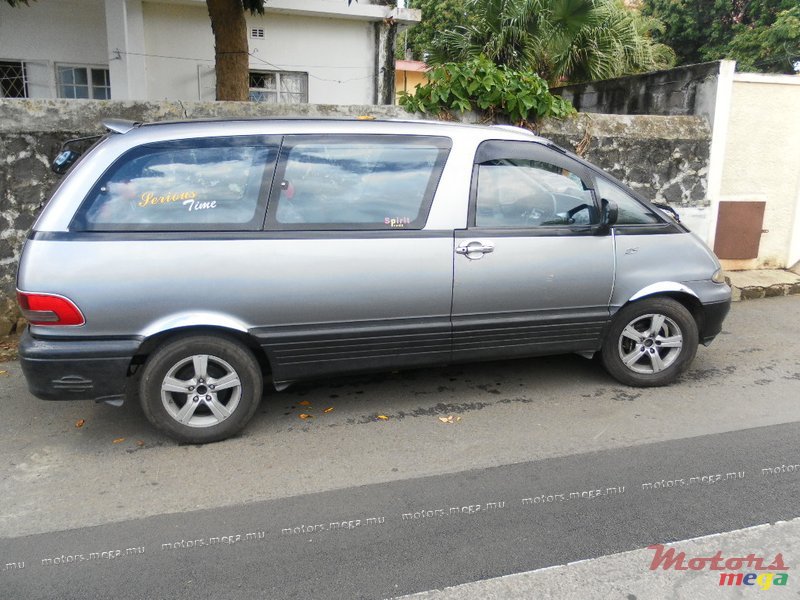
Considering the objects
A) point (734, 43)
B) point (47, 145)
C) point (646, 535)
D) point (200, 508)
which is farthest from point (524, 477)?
point (734, 43)

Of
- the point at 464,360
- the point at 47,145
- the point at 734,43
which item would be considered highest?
the point at 734,43

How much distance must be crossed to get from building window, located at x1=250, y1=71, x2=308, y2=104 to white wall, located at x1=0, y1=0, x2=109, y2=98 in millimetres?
2422

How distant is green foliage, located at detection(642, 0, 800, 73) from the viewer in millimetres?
15648

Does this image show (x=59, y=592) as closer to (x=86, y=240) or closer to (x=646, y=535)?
(x=86, y=240)

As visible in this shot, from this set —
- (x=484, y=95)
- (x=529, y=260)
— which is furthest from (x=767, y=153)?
(x=529, y=260)

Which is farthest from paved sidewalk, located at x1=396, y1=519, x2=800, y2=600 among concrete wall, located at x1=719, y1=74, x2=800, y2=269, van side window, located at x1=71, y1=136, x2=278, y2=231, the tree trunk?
the tree trunk

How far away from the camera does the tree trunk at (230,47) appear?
764 centimetres

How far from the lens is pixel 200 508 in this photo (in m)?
3.35

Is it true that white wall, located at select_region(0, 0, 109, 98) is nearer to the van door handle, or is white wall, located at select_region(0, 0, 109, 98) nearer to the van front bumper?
the van door handle

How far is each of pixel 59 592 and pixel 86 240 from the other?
1.86 m

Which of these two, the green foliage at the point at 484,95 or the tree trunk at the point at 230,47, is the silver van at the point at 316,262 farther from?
the tree trunk at the point at 230,47

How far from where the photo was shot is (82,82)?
10.9 metres

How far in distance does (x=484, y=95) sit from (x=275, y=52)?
5.70 meters

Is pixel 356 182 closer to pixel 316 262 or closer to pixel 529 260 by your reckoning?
pixel 316 262
